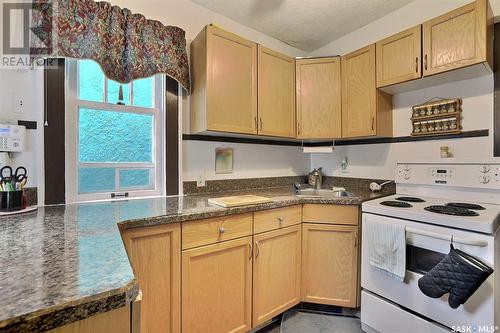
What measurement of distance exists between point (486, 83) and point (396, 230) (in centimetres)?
128

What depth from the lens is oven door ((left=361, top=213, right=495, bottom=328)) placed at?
3.75 ft

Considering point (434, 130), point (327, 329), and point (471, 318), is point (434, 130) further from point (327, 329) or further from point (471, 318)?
point (327, 329)

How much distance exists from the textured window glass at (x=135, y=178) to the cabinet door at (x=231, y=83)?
629 millimetres

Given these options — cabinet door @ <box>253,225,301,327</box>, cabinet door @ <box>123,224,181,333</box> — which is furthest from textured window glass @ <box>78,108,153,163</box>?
cabinet door @ <box>253,225,301,327</box>

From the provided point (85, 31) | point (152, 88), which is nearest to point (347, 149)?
point (152, 88)

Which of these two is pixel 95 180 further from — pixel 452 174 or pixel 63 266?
pixel 452 174

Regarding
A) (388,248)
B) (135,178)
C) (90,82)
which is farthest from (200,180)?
(388,248)

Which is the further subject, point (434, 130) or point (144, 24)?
point (434, 130)

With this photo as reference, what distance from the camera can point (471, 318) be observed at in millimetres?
1176

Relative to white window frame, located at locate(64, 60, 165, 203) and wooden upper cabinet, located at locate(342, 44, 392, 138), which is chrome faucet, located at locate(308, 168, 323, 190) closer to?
wooden upper cabinet, located at locate(342, 44, 392, 138)

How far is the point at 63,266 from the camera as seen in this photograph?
604mm

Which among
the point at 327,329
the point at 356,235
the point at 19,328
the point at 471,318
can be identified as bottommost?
the point at 327,329

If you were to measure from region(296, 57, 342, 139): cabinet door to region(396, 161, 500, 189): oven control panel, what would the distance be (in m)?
0.64

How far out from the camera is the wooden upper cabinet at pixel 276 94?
2.04 metres
